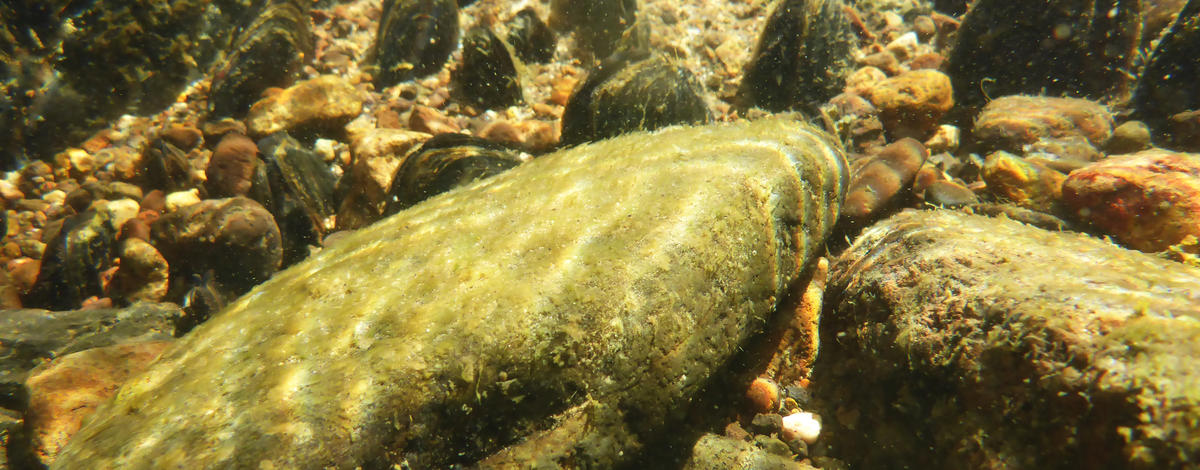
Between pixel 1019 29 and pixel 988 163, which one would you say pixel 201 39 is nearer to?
pixel 988 163

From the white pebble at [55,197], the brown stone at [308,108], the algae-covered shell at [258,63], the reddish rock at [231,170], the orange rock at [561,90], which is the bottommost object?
the white pebble at [55,197]

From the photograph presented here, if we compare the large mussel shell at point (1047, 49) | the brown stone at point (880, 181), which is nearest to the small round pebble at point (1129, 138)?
the large mussel shell at point (1047, 49)

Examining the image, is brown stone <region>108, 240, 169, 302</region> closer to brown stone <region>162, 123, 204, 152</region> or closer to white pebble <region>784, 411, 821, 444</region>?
brown stone <region>162, 123, 204, 152</region>

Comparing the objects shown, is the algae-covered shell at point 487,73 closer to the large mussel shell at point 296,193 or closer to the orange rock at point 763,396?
the large mussel shell at point 296,193

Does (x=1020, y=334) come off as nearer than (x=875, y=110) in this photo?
Yes

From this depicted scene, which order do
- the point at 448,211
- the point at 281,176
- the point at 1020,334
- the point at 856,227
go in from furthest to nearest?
the point at 281,176 → the point at 856,227 → the point at 448,211 → the point at 1020,334

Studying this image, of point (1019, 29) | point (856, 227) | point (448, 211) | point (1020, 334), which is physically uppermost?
point (1019, 29)

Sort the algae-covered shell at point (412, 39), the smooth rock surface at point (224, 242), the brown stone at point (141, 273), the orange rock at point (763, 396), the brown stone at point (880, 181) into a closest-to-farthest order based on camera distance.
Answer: the orange rock at point (763, 396)
the brown stone at point (880, 181)
the smooth rock surface at point (224, 242)
the brown stone at point (141, 273)
the algae-covered shell at point (412, 39)

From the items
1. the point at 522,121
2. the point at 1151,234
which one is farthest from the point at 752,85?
the point at 1151,234
